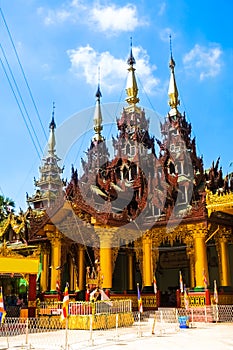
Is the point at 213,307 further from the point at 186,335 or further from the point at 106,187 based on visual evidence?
the point at 106,187

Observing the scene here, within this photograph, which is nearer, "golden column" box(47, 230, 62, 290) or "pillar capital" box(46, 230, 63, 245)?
"golden column" box(47, 230, 62, 290)

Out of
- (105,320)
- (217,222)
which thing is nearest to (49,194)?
(217,222)

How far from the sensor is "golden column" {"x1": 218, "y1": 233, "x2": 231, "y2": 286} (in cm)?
2208

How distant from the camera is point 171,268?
2877cm

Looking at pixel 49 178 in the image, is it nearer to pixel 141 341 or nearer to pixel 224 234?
pixel 224 234

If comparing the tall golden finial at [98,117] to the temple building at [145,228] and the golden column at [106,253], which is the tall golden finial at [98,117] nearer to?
the temple building at [145,228]

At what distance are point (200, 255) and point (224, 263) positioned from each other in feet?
8.54

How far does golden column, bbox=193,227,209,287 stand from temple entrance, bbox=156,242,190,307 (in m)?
6.25

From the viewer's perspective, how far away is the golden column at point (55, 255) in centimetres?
2384

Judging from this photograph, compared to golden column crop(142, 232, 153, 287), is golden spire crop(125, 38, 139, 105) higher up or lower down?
higher up

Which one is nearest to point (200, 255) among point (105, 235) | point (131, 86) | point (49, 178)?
point (105, 235)

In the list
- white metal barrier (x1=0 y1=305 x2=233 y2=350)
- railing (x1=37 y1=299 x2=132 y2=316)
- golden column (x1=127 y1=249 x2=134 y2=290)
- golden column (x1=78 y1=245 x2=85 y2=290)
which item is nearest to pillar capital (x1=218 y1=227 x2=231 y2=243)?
white metal barrier (x1=0 y1=305 x2=233 y2=350)

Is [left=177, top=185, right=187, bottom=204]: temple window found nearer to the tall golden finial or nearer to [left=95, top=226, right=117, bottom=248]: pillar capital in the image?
[left=95, top=226, right=117, bottom=248]: pillar capital

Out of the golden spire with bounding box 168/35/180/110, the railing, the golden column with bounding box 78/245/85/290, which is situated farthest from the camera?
the golden spire with bounding box 168/35/180/110
